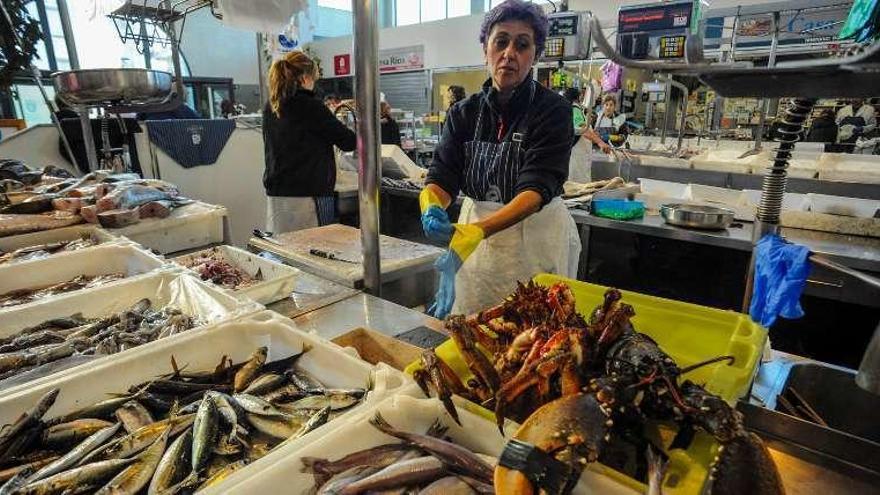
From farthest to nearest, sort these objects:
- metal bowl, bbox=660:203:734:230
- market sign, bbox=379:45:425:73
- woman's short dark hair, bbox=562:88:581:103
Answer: market sign, bbox=379:45:425:73 → woman's short dark hair, bbox=562:88:581:103 → metal bowl, bbox=660:203:734:230

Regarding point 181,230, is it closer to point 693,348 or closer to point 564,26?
point 693,348

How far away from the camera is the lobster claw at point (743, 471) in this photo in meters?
0.77

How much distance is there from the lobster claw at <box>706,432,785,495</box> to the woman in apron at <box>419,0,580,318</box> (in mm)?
1136

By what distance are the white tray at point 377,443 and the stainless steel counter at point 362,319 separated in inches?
26.6

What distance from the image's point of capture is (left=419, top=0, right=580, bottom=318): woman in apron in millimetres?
2096

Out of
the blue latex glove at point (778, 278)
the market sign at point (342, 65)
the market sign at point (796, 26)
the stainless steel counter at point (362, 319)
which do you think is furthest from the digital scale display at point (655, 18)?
the market sign at point (342, 65)

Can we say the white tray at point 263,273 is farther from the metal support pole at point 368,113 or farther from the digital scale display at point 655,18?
the digital scale display at point 655,18

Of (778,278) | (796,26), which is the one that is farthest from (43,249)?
(796,26)

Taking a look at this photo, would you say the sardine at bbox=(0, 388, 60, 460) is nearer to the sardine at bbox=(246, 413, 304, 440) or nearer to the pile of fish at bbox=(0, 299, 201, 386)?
the pile of fish at bbox=(0, 299, 201, 386)

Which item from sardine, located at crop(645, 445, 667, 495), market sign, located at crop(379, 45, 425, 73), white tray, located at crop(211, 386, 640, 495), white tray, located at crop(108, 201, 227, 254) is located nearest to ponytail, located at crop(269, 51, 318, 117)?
white tray, located at crop(108, 201, 227, 254)

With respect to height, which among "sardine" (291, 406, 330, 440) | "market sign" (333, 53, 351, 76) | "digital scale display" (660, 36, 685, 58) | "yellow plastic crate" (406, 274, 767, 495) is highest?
"market sign" (333, 53, 351, 76)

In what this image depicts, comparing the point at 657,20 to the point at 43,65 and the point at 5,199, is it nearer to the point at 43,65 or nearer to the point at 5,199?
the point at 5,199

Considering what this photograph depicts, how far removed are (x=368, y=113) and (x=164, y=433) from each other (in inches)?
46.9

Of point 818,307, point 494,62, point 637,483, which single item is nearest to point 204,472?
point 637,483
